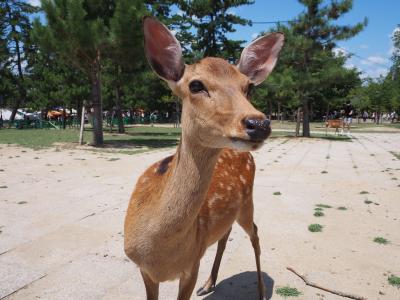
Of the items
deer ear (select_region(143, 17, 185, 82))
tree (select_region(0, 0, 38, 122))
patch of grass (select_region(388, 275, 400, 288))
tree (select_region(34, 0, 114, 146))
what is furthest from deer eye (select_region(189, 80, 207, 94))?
tree (select_region(0, 0, 38, 122))

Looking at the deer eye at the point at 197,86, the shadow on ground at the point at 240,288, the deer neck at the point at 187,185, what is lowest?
the shadow on ground at the point at 240,288

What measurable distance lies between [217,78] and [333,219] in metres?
4.14

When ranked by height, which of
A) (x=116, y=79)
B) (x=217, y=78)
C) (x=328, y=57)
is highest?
(x=328, y=57)

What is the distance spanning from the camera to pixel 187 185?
2.09 m

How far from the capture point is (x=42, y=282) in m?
3.41

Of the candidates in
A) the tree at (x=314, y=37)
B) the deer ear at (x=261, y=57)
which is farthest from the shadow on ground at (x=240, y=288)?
the tree at (x=314, y=37)

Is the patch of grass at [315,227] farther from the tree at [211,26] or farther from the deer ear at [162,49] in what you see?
the tree at [211,26]

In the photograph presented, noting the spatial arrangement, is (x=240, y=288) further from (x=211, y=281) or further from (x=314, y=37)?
(x=314, y=37)

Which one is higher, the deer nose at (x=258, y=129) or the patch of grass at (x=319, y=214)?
the deer nose at (x=258, y=129)

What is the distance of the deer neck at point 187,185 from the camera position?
2.06 metres

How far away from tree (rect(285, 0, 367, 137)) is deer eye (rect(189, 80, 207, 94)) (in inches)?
695

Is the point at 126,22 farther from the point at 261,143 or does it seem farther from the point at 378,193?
the point at 261,143

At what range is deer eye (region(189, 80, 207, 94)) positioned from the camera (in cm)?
199

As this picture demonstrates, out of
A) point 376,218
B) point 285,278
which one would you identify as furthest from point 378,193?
→ point 285,278
